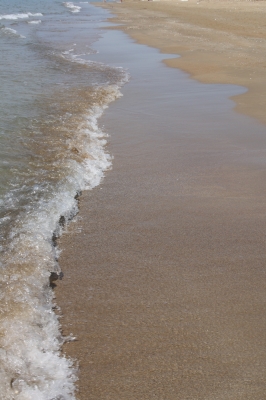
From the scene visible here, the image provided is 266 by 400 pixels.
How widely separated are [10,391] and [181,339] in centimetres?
98

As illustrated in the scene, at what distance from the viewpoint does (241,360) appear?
256 cm

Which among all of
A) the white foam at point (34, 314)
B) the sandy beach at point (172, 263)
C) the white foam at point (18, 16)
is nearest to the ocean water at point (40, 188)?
the white foam at point (34, 314)

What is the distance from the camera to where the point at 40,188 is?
4.75 m

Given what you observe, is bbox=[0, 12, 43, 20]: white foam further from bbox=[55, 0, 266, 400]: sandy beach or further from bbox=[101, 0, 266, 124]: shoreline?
bbox=[55, 0, 266, 400]: sandy beach

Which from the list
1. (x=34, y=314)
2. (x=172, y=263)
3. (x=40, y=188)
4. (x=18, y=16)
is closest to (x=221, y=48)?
(x=40, y=188)

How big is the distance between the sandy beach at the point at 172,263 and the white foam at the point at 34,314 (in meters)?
0.10

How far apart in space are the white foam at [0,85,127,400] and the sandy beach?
0.10 m

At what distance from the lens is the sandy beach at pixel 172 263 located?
250 cm

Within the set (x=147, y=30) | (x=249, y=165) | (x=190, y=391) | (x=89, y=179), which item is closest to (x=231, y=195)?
(x=249, y=165)

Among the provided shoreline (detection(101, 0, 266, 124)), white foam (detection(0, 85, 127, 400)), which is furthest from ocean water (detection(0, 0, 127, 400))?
shoreline (detection(101, 0, 266, 124))

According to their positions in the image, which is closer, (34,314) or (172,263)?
(34,314)

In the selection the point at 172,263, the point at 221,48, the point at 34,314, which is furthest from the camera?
the point at 221,48

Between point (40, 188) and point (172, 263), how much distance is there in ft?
6.08

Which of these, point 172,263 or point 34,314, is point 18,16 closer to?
point 172,263
